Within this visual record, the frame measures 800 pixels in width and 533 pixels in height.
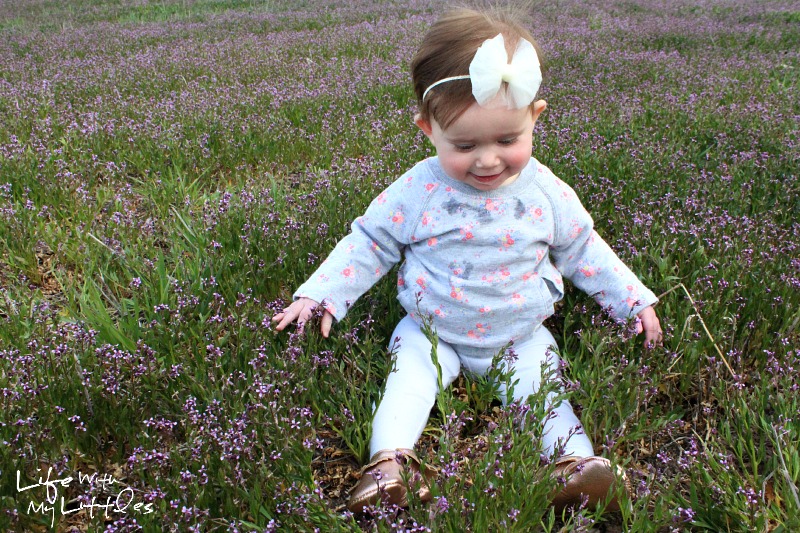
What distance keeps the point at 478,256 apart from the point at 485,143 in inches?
20.0

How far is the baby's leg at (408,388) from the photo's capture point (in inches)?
93.2

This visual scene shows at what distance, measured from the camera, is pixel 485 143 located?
237cm

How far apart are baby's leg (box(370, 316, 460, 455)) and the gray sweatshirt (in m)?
0.09

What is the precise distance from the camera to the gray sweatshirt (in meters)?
2.65

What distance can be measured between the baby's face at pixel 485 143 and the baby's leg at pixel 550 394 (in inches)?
28.7

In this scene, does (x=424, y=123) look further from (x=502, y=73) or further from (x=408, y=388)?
(x=408, y=388)

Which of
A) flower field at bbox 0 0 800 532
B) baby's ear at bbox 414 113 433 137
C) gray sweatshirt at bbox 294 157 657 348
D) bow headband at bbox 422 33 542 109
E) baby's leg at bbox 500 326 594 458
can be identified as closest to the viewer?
flower field at bbox 0 0 800 532

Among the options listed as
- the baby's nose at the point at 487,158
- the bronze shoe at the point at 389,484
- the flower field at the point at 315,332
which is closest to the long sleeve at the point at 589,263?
the flower field at the point at 315,332

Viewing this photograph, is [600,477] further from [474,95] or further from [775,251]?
[775,251]

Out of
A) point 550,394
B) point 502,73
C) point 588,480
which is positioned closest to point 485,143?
point 502,73

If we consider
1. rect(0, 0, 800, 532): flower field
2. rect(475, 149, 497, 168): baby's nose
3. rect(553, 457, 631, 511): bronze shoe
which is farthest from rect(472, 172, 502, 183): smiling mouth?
rect(553, 457, 631, 511): bronze shoe

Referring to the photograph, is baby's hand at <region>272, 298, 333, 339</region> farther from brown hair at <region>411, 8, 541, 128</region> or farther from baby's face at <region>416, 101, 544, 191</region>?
brown hair at <region>411, 8, 541, 128</region>

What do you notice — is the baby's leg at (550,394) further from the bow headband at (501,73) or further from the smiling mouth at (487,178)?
the bow headband at (501,73)

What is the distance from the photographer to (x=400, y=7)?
16.0 meters
